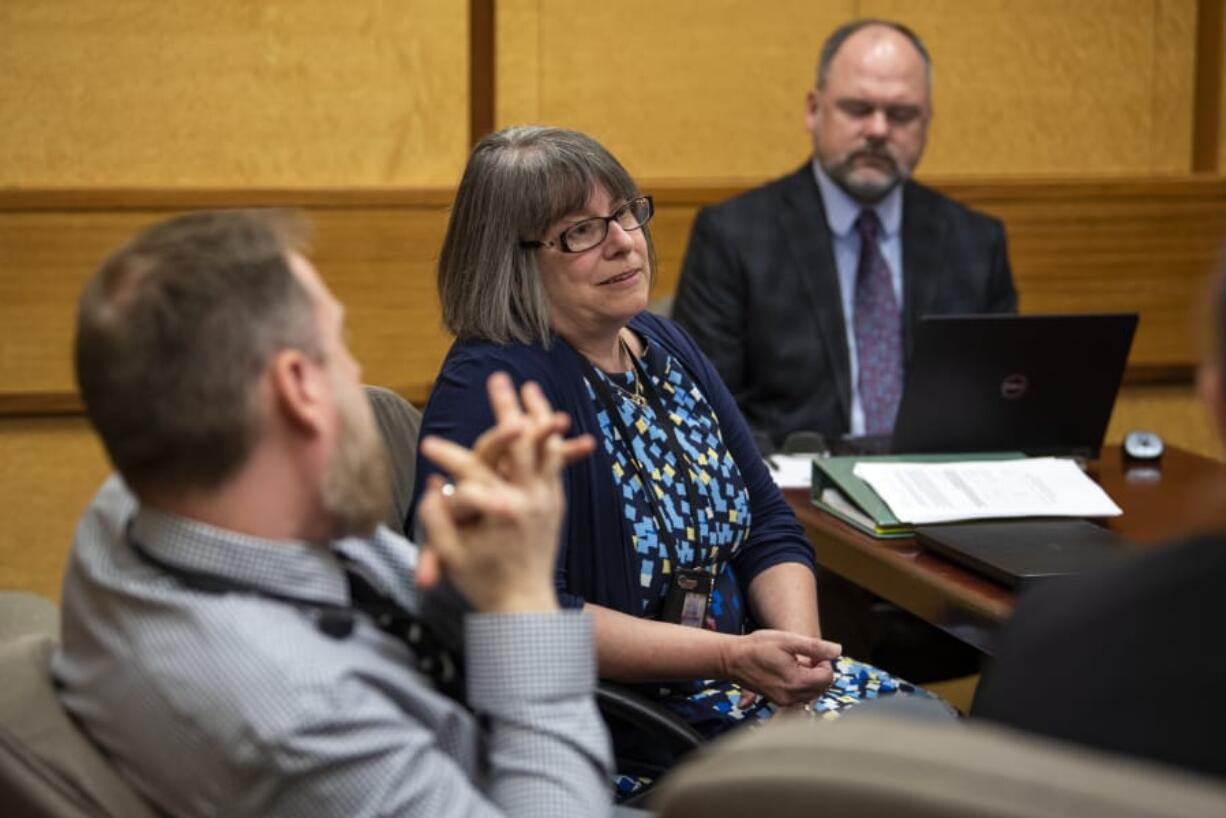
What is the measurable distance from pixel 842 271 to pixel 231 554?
2.60 meters

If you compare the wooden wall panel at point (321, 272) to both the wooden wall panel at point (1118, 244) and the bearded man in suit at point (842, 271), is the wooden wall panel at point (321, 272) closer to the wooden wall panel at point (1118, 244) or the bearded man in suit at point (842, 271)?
the bearded man in suit at point (842, 271)

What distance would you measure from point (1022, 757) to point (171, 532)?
768 mm

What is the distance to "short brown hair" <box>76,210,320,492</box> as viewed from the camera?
139cm

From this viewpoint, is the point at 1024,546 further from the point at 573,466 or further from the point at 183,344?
the point at 183,344

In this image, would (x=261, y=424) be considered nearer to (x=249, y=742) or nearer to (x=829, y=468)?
(x=249, y=742)

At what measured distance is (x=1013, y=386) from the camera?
119 inches

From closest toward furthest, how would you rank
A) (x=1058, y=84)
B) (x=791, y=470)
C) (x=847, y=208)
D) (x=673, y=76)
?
(x=791, y=470) < (x=847, y=208) < (x=673, y=76) < (x=1058, y=84)

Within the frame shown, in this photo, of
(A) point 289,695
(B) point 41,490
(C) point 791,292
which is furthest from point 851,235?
(A) point 289,695

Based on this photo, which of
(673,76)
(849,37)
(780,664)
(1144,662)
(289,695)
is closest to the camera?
(1144,662)

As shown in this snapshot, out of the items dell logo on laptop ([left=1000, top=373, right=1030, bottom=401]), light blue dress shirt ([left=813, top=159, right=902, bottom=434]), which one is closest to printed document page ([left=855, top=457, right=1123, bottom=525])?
dell logo on laptop ([left=1000, top=373, right=1030, bottom=401])

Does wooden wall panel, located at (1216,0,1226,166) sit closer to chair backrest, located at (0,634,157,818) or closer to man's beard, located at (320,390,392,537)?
man's beard, located at (320,390,392,537)

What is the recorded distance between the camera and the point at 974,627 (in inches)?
94.9

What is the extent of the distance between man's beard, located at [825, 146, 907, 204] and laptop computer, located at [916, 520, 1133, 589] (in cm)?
133

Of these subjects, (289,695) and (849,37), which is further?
(849,37)
